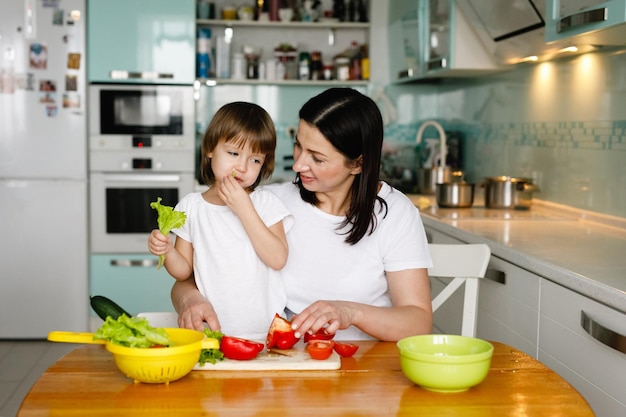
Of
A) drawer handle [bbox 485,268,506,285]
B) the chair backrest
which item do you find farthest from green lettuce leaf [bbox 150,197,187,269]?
drawer handle [bbox 485,268,506,285]

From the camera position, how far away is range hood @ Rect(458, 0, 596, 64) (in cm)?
304

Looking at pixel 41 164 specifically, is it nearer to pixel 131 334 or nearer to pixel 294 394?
pixel 131 334

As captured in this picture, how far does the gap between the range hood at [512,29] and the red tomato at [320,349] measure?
67.2 inches

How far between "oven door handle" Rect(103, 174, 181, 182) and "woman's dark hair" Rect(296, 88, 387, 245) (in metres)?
2.88

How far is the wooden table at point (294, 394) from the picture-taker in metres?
1.33

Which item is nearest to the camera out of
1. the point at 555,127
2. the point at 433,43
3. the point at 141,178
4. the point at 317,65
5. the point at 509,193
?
the point at 555,127

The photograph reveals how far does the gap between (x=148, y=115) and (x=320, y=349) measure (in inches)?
136

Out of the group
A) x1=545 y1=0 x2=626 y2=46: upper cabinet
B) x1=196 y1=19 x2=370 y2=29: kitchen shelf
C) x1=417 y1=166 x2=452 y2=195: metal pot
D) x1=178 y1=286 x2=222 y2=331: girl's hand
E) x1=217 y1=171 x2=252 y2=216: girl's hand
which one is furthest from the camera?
x1=196 y1=19 x2=370 y2=29: kitchen shelf

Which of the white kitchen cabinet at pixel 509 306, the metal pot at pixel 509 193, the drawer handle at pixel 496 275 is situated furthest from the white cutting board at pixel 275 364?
the metal pot at pixel 509 193

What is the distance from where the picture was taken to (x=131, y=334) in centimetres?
142

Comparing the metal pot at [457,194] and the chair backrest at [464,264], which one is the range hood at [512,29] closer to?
the metal pot at [457,194]

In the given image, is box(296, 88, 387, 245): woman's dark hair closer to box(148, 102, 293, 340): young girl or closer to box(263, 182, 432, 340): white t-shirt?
box(263, 182, 432, 340): white t-shirt

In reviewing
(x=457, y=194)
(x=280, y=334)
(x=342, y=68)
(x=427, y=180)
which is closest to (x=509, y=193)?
(x=457, y=194)

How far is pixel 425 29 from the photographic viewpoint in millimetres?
4426
